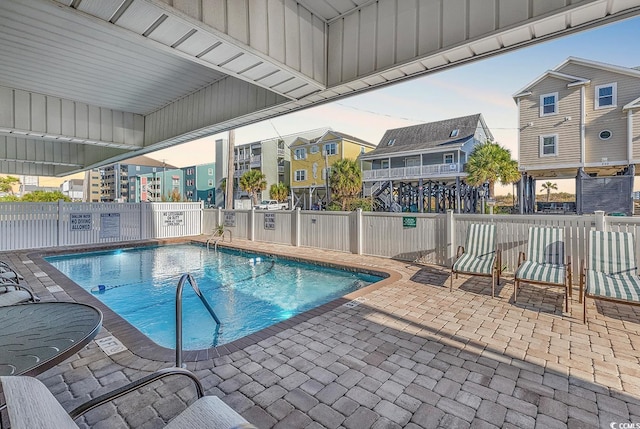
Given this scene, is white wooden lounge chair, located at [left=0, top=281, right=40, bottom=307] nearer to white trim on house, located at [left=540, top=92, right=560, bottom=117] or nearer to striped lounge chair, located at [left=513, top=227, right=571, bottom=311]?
striped lounge chair, located at [left=513, top=227, right=571, bottom=311]

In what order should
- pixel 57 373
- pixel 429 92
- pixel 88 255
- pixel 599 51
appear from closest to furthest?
1. pixel 57 373
2. pixel 88 255
3. pixel 429 92
4. pixel 599 51

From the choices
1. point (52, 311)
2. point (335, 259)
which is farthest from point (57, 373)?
point (335, 259)

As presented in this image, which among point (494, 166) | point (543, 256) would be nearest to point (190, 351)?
point (543, 256)

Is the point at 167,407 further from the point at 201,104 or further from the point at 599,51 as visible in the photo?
the point at 599,51

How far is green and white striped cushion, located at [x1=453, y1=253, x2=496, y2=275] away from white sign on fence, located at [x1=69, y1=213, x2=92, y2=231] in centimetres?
1213

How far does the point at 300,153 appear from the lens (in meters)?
32.4

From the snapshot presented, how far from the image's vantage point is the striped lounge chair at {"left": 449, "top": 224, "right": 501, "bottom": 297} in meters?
5.19

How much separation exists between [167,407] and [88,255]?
402 inches

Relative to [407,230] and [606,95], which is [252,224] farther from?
[606,95]

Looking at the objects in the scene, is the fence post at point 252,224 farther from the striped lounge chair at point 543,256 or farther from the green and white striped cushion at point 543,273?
the green and white striped cushion at point 543,273

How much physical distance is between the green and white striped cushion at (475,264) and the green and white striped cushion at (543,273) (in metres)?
0.45

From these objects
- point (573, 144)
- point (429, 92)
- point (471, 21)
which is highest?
point (429, 92)

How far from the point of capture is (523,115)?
55.7ft

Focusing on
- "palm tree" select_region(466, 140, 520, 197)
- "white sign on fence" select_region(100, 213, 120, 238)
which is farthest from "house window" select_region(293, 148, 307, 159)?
"white sign on fence" select_region(100, 213, 120, 238)
